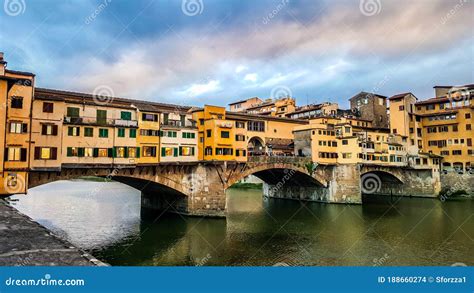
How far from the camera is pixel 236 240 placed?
32281 mm

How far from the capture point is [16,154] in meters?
28.6

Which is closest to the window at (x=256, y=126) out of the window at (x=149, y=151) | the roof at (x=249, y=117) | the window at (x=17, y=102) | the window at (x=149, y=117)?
the roof at (x=249, y=117)

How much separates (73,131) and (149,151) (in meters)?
8.61

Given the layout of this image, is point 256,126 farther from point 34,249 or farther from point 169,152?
point 34,249

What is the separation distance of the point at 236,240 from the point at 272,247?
3832 mm

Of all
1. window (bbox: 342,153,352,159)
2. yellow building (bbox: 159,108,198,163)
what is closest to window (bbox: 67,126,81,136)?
yellow building (bbox: 159,108,198,163)

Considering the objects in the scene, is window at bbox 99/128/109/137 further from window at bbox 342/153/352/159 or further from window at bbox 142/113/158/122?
window at bbox 342/153/352/159

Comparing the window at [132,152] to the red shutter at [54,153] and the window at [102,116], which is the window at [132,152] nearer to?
the window at [102,116]

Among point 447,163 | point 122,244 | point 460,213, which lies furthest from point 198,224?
point 447,163

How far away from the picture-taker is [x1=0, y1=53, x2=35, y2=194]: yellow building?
2744cm

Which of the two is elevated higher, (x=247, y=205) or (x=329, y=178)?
(x=329, y=178)

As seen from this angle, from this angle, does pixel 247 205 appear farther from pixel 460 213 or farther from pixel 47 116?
pixel 47 116

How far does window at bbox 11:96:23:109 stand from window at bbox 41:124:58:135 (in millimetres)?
2622

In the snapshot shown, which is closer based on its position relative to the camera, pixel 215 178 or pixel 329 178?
pixel 215 178
